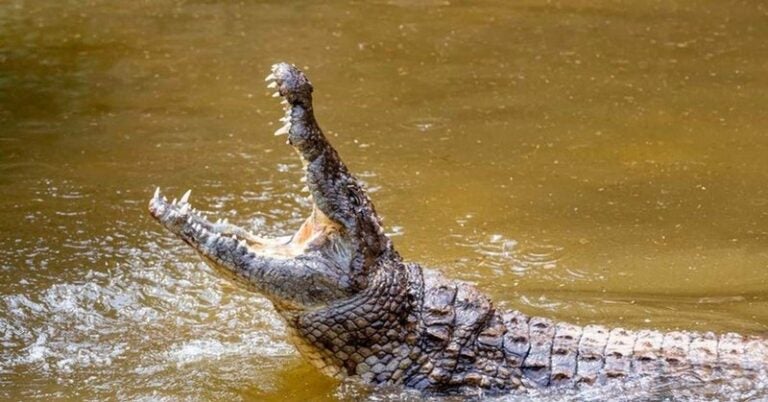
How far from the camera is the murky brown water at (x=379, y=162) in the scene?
6457 millimetres

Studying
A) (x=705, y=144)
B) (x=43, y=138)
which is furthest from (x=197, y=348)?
(x=705, y=144)

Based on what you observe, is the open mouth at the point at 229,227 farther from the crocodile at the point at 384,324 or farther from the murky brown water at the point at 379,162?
the murky brown water at the point at 379,162

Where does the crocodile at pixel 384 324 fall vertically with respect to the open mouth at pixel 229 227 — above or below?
below

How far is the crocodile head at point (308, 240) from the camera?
17.3ft

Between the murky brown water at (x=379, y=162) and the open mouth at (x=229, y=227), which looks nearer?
the open mouth at (x=229, y=227)

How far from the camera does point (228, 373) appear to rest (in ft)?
19.6

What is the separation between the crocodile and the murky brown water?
16.2 inches

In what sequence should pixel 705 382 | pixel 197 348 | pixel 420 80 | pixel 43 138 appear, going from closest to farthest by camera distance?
pixel 705 382 → pixel 197 348 → pixel 43 138 → pixel 420 80

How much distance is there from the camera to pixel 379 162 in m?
8.67

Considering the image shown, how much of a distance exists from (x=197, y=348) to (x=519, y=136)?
3.81 metres

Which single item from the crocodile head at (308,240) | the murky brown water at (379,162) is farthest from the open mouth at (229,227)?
the murky brown water at (379,162)

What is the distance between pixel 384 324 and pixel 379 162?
11.1ft

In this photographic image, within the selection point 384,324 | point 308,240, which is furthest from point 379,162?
point 384,324

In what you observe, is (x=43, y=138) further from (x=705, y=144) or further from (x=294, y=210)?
(x=705, y=144)
